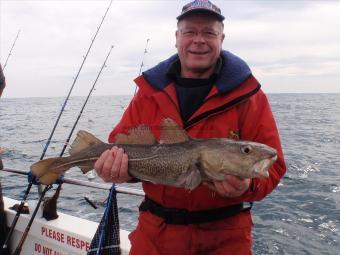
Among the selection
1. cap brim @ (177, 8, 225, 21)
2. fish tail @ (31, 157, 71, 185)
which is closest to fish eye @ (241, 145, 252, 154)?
cap brim @ (177, 8, 225, 21)

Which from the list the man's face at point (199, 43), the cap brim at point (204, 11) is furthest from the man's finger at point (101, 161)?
the cap brim at point (204, 11)

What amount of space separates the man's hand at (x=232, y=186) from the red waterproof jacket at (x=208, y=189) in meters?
0.13

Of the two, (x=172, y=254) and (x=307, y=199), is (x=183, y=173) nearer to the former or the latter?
(x=172, y=254)

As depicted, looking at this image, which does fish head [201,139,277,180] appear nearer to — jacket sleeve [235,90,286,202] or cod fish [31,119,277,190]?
cod fish [31,119,277,190]

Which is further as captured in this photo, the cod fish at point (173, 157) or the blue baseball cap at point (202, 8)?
the blue baseball cap at point (202, 8)

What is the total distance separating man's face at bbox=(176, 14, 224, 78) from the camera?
3.70 metres

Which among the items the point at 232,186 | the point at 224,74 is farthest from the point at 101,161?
the point at 224,74

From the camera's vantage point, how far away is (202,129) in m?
3.59

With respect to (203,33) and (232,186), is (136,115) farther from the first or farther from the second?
(232,186)

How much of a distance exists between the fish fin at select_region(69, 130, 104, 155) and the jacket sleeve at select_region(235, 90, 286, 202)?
1395 mm

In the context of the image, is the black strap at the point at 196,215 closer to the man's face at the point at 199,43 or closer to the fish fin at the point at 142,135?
the fish fin at the point at 142,135

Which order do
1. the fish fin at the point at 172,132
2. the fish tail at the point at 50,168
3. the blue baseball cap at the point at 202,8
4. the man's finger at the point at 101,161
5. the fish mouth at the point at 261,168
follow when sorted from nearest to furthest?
the fish mouth at the point at 261,168 → the fish fin at the point at 172,132 → the man's finger at the point at 101,161 → the blue baseball cap at the point at 202,8 → the fish tail at the point at 50,168

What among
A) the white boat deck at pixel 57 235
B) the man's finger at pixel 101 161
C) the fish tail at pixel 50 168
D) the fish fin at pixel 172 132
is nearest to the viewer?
the fish fin at pixel 172 132

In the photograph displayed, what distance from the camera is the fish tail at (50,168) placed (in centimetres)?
382
